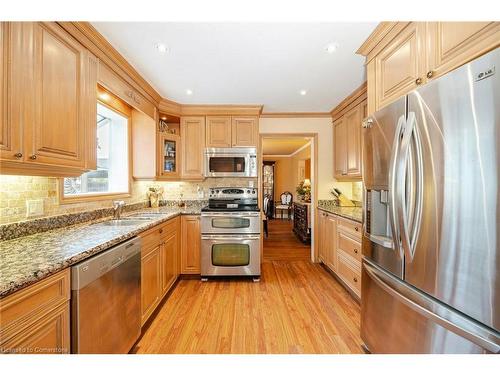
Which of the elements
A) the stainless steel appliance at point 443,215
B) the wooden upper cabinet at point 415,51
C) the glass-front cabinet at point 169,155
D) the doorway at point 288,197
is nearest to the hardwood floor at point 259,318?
the stainless steel appliance at point 443,215

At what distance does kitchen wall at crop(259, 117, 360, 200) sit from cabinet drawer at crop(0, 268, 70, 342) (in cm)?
312

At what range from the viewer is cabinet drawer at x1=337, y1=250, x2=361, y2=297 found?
2312mm

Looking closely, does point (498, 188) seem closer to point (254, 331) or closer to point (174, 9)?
point (174, 9)

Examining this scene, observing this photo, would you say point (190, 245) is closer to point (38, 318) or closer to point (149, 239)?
point (149, 239)

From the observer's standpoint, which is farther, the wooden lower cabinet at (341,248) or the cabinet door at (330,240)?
the cabinet door at (330,240)

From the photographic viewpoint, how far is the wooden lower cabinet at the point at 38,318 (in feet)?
2.59

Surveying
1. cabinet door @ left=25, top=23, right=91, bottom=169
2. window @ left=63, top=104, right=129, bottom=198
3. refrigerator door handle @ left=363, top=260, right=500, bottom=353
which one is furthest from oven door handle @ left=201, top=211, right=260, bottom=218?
refrigerator door handle @ left=363, top=260, right=500, bottom=353

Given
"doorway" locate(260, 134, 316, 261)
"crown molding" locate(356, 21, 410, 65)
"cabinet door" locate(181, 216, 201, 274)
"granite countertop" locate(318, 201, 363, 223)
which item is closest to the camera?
"crown molding" locate(356, 21, 410, 65)

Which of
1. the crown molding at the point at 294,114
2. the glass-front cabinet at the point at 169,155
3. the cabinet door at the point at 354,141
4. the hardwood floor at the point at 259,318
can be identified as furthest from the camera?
the crown molding at the point at 294,114

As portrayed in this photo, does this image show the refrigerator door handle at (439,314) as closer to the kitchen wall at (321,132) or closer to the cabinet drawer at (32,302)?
the cabinet drawer at (32,302)

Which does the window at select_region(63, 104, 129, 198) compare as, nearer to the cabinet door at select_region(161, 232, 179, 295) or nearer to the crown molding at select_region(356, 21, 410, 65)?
the cabinet door at select_region(161, 232, 179, 295)

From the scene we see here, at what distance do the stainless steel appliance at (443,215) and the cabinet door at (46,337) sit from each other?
1.69 m

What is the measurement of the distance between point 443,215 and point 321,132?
2.86 m

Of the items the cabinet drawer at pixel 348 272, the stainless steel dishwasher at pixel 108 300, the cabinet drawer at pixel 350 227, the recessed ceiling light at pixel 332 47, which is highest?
the recessed ceiling light at pixel 332 47
